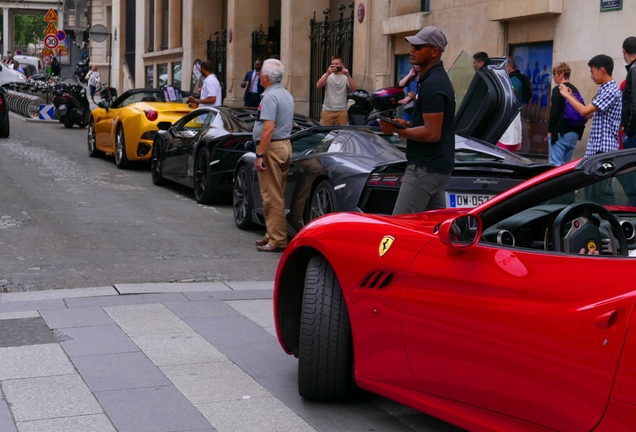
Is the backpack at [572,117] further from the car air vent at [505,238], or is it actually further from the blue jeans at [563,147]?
the car air vent at [505,238]

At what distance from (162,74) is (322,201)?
3288cm

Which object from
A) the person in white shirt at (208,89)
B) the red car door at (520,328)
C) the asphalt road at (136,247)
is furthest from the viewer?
the person in white shirt at (208,89)

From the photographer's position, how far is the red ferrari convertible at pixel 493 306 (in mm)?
3604

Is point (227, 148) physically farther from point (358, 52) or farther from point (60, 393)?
point (358, 52)

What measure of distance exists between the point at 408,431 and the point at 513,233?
101 cm

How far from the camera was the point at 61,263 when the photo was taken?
30.7 feet

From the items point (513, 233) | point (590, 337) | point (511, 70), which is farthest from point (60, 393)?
point (511, 70)

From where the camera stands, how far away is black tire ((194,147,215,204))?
44.3 ft

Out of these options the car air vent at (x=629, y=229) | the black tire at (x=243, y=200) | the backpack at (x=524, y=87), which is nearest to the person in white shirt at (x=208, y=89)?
the backpack at (x=524, y=87)

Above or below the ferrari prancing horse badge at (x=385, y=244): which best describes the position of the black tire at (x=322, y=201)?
below

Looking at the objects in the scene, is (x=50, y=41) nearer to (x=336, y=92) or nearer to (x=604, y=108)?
(x=336, y=92)

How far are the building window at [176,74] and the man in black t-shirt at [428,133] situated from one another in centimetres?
3232

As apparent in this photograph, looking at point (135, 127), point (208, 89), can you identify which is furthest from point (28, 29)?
point (135, 127)

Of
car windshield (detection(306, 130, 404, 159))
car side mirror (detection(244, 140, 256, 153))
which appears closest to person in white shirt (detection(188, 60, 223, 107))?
car side mirror (detection(244, 140, 256, 153))
